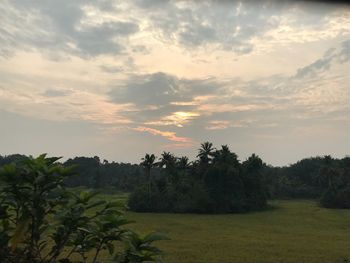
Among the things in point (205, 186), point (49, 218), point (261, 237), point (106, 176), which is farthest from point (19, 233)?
point (106, 176)

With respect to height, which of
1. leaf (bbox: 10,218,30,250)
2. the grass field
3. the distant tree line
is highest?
the distant tree line

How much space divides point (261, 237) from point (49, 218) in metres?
27.0

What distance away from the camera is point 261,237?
28375mm

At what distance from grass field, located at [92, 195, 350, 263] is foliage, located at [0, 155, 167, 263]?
1066cm

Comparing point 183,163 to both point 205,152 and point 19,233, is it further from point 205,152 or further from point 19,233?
point 19,233

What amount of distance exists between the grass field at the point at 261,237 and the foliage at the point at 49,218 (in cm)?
1066

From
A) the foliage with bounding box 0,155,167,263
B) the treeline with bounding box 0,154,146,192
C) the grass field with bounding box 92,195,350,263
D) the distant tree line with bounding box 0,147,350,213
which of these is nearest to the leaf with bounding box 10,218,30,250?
the foliage with bounding box 0,155,167,263

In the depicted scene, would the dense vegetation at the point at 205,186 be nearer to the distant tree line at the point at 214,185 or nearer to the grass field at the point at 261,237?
the distant tree line at the point at 214,185

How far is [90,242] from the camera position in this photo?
9.69 feet

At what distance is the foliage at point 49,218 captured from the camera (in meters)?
2.71

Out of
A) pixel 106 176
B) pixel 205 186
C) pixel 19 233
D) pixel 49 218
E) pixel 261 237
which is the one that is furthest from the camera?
pixel 106 176

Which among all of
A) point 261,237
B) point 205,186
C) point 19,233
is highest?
point 205,186

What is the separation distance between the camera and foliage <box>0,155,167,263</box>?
8.91 feet

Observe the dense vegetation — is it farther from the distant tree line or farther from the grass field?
the grass field
